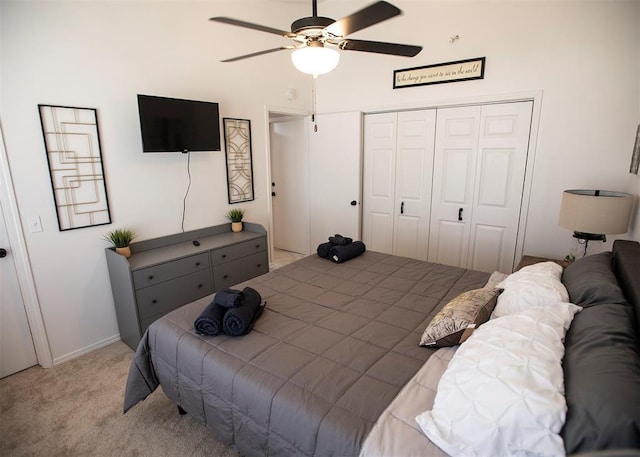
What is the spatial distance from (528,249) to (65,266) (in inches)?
161

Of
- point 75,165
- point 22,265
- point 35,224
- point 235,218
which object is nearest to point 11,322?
point 22,265

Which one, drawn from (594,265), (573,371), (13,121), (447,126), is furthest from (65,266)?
(447,126)

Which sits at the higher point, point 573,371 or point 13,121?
point 13,121

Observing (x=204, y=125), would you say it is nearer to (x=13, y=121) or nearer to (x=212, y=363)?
(x=13, y=121)

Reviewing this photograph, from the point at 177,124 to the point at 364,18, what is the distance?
2034mm

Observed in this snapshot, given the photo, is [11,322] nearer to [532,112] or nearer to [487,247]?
[487,247]

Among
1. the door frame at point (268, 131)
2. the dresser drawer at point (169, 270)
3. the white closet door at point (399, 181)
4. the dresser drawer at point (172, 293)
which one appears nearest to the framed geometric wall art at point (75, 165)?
the dresser drawer at point (169, 270)

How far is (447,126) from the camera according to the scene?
11.8ft

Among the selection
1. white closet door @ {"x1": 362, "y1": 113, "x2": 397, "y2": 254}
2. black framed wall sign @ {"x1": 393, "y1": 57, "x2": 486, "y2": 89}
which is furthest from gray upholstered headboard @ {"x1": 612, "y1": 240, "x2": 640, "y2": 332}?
white closet door @ {"x1": 362, "y1": 113, "x2": 397, "y2": 254}

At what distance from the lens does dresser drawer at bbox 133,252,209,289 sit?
8.52 ft

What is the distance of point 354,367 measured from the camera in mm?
1484

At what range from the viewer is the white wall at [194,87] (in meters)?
2.36

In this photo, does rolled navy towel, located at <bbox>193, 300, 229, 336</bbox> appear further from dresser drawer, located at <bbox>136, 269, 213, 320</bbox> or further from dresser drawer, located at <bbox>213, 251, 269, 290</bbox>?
dresser drawer, located at <bbox>213, 251, 269, 290</bbox>

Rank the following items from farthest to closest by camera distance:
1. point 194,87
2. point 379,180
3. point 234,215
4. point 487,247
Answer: point 379,180 → point 234,215 → point 487,247 → point 194,87
